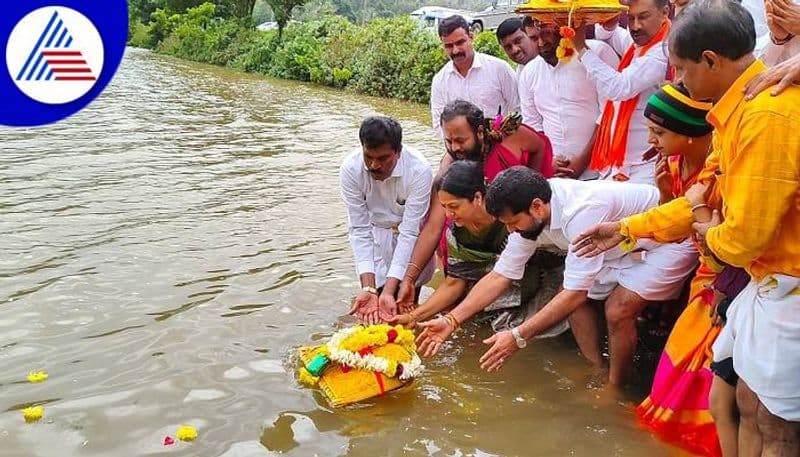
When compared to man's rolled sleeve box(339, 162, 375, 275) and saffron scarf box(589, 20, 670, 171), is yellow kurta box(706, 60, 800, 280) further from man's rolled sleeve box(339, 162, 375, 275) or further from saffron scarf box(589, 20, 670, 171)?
man's rolled sleeve box(339, 162, 375, 275)

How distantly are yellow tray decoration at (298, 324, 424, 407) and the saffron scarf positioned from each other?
1.59m

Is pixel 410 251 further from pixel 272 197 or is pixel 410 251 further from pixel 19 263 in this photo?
pixel 272 197

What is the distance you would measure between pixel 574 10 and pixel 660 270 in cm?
161

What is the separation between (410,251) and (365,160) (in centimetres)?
66

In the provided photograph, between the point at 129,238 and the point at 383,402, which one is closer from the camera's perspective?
the point at 383,402

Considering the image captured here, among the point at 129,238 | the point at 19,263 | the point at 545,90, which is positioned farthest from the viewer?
the point at 129,238

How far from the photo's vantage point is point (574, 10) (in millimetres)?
4355

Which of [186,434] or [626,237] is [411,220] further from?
[186,434]

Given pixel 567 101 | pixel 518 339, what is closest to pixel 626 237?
pixel 518 339

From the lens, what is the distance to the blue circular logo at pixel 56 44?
5980mm

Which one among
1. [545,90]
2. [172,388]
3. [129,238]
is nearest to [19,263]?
[129,238]

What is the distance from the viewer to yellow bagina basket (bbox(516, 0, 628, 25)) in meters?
Result: 4.30

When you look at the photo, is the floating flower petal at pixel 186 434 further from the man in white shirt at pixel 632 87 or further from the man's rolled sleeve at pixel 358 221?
the man in white shirt at pixel 632 87

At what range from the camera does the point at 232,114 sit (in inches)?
588
